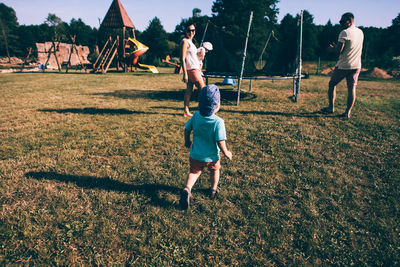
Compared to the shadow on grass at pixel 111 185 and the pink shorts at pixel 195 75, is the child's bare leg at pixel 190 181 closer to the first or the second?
the shadow on grass at pixel 111 185

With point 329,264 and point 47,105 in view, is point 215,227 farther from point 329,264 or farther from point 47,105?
point 47,105

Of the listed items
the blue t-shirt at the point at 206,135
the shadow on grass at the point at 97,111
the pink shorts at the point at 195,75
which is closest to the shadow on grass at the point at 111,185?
the blue t-shirt at the point at 206,135

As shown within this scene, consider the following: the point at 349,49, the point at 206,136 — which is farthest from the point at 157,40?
the point at 206,136

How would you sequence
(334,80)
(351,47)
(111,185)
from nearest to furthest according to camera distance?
(111,185), (351,47), (334,80)

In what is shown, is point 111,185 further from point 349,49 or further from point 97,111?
point 349,49

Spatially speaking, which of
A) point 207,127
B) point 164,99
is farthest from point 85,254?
point 164,99

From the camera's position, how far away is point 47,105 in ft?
22.9

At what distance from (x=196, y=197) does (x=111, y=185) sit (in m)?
1.15

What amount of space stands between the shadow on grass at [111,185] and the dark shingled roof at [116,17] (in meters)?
22.0

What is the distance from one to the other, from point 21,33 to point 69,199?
77.8 meters

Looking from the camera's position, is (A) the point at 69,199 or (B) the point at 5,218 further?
(A) the point at 69,199

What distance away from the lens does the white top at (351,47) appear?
5.12 meters

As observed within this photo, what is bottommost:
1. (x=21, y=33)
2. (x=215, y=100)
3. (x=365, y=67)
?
(x=215, y=100)

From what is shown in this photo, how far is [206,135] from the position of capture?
241cm
